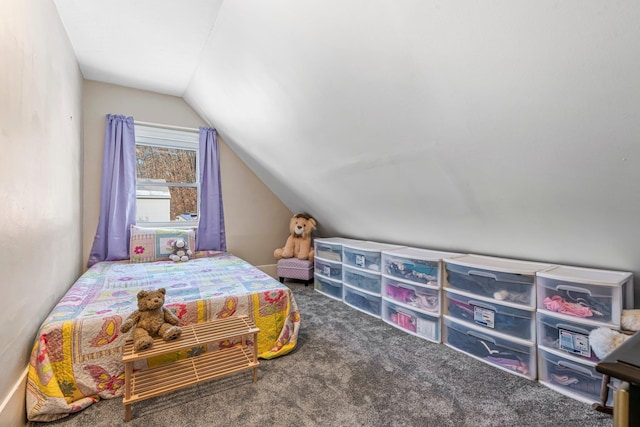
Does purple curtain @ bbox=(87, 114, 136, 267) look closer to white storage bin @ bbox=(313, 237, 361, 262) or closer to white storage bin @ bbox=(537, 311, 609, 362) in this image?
white storage bin @ bbox=(313, 237, 361, 262)

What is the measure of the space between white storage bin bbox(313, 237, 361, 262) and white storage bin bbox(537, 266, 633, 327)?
1792 mm

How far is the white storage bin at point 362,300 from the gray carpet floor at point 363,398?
2.06ft

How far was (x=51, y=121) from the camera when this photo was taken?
1835mm

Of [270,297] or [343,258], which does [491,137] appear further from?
[343,258]

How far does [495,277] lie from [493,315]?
24 cm

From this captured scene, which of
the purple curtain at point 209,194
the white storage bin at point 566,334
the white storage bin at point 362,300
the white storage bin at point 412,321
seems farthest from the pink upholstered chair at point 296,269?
the white storage bin at point 566,334

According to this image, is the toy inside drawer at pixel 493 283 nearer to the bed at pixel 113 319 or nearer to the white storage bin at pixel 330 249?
the bed at pixel 113 319

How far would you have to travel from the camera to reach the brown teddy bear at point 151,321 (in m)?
1.52

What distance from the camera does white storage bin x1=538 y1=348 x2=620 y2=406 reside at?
147cm

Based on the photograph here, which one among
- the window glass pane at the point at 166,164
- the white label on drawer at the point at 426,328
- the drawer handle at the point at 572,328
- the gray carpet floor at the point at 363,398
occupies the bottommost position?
the gray carpet floor at the point at 363,398

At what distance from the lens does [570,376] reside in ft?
5.08

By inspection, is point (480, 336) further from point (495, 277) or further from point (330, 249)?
point (330, 249)

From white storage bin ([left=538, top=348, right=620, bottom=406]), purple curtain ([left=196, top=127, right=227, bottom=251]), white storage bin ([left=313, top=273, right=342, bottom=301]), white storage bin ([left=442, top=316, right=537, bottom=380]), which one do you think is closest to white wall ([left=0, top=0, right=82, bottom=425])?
purple curtain ([left=196, top=127, right=227, bottom=251])

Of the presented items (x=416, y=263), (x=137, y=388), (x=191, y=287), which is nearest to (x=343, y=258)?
(x=416, y=263)
